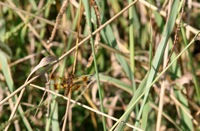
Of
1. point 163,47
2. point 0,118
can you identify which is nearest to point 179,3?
point 163,47

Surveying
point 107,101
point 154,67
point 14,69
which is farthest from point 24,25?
point 154,67

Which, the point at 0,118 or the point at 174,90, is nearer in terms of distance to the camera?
the point at 174,90

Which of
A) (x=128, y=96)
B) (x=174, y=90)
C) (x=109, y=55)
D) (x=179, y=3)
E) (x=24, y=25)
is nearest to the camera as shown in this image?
(x=179, y=3)

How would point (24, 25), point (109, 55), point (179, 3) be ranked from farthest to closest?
point (109, 55), point (24, 25), point (179, 3)

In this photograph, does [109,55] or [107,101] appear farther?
[109,55]

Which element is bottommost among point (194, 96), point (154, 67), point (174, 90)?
point (194, 96)

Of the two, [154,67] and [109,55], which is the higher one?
[154,67]

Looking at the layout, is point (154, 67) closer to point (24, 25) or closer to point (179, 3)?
point (179, 3)

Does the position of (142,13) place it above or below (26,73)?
above

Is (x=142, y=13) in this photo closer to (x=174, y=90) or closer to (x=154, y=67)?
(x=174, y=90)
